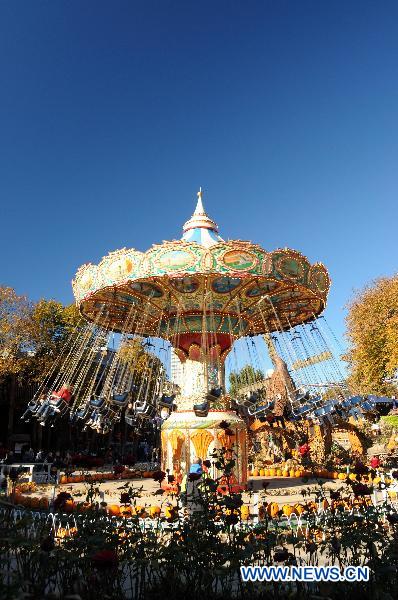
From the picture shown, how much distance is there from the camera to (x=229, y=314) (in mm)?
15945

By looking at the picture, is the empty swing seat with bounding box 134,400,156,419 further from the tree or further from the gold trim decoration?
the tree

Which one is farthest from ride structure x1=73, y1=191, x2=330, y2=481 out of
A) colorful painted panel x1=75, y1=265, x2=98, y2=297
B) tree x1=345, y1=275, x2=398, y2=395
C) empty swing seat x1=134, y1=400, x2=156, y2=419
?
tree x1=345, y1=275, x2=398, y2=395

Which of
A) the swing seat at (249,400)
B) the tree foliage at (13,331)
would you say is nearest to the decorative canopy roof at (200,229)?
the swing seat at (249,400)

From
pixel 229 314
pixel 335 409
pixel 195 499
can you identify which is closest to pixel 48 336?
pixel 229 314

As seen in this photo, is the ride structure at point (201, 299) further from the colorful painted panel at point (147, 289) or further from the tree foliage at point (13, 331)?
the tree foliage at point (13, 331)

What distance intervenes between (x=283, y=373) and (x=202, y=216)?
11758 millimetres

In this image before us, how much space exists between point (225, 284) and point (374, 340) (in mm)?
16288

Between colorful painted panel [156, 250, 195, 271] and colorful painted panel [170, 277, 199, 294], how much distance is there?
28.5 inches

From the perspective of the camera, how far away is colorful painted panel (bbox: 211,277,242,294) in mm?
13773

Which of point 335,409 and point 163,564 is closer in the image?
point 163,564

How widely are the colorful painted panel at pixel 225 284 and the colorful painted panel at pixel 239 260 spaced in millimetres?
636

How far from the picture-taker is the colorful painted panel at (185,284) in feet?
44.9

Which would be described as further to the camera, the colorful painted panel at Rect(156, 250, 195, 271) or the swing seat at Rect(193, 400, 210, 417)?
the colorful painted panel at Rect(156, 250, 195, 271)

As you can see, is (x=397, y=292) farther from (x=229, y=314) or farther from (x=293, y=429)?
(x=229, y=314)
